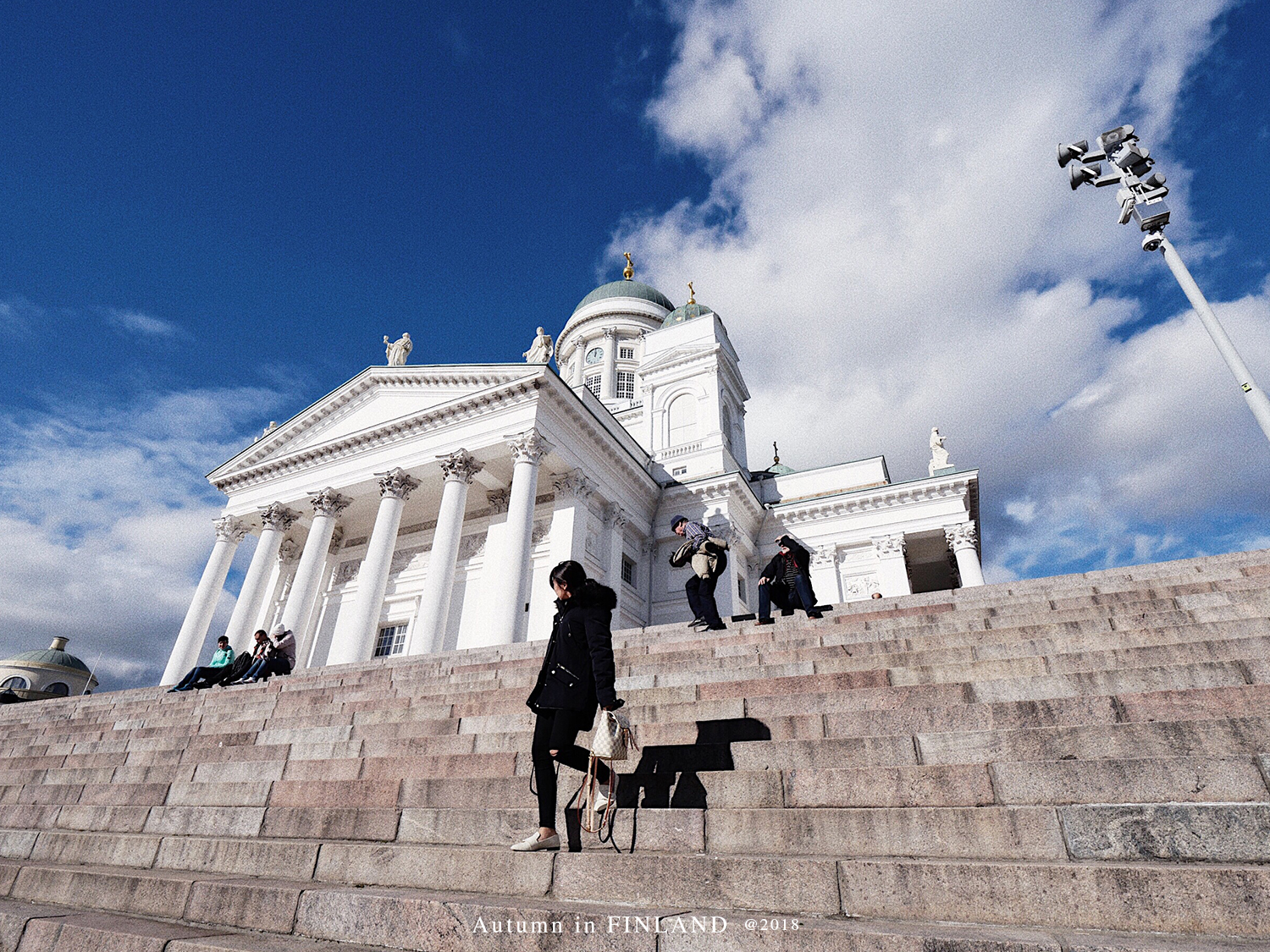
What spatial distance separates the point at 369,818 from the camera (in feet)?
15.7

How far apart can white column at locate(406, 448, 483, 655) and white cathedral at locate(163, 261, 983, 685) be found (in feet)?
0.19

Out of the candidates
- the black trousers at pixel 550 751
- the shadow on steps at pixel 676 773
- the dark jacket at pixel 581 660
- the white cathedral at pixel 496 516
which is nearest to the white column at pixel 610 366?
the white cathedral at pixel 496 516

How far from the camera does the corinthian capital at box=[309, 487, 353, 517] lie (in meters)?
23.6

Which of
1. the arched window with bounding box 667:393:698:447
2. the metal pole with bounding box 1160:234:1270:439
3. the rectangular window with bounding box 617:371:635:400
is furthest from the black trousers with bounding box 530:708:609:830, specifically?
the rectangular window with bounding box 617:371:635:400

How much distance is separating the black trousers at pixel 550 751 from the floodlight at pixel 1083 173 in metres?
11.3

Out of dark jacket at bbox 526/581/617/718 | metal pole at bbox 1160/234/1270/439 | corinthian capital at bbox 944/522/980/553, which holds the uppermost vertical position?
corinthian capital at bbox 944/522/980/553

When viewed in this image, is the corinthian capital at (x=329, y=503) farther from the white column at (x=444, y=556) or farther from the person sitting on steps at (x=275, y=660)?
the person sitting on steps at (x=275, y=660)

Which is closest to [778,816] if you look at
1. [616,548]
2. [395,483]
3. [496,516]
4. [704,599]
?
[704,599]

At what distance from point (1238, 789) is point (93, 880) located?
7155 millimetres

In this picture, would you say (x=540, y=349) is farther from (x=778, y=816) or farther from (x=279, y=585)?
(x=778, y=816)

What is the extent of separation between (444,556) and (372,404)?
8898mm

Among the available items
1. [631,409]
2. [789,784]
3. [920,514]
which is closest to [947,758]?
[789,784]

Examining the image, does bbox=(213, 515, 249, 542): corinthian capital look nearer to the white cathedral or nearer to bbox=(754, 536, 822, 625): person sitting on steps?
the white cathedral

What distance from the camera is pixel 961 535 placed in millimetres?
25547
